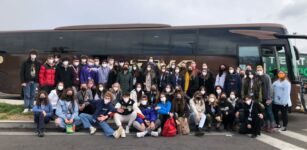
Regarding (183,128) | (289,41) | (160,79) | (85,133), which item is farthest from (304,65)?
(85,133)

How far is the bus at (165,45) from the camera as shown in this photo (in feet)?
38.9

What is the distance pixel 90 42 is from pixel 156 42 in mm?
2871

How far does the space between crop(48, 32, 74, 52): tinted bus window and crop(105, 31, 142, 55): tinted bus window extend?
1781mm

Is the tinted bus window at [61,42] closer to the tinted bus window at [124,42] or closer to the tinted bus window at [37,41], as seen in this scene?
the tinted bus window at [37,41]

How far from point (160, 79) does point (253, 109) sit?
3369 millimetres

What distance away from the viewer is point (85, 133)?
901 centimetres

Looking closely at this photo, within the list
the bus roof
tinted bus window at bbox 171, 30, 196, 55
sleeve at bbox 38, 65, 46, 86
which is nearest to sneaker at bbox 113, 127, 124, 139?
sleeve at bbox 38, 65, 46, 86

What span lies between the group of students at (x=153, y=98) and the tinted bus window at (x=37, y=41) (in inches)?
156

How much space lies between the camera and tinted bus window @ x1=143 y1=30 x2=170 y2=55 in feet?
43.3

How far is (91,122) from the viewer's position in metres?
9.23

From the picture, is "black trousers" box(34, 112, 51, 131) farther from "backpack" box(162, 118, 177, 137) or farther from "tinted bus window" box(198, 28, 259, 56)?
"tinted bus window" box(198, 28, 259, 56)

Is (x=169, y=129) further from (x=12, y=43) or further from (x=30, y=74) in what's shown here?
(x=12, y=43)

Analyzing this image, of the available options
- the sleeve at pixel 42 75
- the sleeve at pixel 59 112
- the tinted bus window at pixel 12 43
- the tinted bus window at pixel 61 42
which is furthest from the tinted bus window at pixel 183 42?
the tinted bus window at pixel 12 43

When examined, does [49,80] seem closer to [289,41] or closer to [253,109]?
[253,109]
